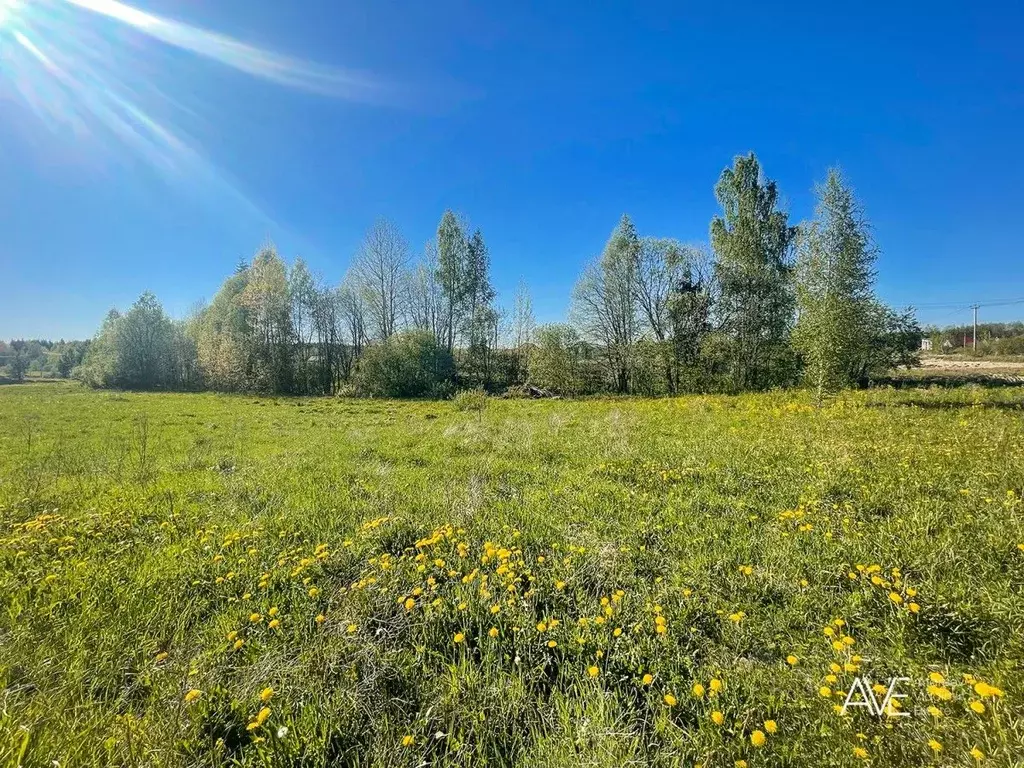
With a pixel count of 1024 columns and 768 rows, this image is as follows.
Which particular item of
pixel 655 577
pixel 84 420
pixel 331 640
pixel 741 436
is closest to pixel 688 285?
pixel 741 436

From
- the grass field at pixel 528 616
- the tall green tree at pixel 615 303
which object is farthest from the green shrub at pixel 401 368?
the grass field at pixel 528 616

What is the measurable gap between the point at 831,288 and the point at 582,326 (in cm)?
1692

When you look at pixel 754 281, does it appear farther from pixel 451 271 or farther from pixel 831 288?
→ pixel 451 271

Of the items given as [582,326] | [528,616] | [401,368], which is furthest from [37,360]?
[528,616]

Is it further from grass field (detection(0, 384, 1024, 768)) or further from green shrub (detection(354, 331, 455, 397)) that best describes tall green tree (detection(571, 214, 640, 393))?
grass field (detection(0, 384, 1024, 768))

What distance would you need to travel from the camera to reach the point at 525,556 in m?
4.18

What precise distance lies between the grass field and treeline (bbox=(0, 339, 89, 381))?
8325cm

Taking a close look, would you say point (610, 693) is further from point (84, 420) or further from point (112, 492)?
point (84, 420)

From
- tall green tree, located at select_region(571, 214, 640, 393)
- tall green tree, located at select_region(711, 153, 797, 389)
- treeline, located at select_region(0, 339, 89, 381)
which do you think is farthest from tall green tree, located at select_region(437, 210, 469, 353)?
treeline, located at select_region(0, 339, 89, 381)

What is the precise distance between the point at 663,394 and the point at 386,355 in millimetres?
21413

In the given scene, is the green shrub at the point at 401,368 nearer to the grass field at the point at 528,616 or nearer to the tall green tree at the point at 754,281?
the tall green tree at the point at 754,281

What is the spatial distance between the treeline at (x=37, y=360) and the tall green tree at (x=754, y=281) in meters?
87.1

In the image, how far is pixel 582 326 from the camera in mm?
30406

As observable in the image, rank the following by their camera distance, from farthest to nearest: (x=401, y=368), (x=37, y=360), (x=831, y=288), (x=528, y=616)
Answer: (x=37, y=360), (x=401, y=368), (x=831, y=288), (x=528, y=616)
